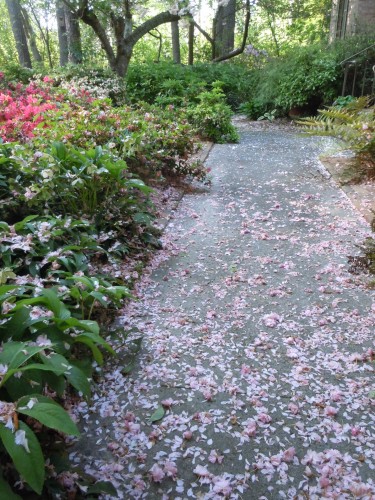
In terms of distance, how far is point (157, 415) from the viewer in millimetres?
1646

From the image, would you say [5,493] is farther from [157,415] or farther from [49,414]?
[157,415]

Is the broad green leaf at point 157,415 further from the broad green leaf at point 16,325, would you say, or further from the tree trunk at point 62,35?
the tree trunk at point 62,35

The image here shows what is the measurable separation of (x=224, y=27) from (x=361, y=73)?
567cm

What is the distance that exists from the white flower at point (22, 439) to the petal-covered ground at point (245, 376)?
0.47m

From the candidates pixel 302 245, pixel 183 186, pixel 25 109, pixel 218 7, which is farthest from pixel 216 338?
pixel 218 7

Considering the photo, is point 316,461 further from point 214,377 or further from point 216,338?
point 216,338

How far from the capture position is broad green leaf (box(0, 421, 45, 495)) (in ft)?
3.16

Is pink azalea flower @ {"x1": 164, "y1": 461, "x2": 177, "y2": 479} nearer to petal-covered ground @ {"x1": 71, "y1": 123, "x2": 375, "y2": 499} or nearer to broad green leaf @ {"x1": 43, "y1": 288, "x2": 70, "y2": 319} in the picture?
petal-covered ground @ {"x1": 71, "y1": 123, "x2": 375, "y2": 499}

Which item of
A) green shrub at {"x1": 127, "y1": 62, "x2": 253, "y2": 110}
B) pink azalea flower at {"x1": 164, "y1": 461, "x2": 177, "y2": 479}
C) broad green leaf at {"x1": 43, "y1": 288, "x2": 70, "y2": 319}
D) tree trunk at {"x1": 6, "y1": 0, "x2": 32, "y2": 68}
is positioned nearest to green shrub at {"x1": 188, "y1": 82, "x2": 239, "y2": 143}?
green shrub at {"x1": 127, "y1": 62, "x2": 253, "y2": 110}

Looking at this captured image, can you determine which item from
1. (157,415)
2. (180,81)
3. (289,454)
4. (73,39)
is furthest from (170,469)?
(73,39)

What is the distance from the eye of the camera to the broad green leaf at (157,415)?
5.34 ft

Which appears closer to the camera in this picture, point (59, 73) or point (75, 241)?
point (75, 241)

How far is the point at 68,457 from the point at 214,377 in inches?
27.2

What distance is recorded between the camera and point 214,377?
1.86 metres
